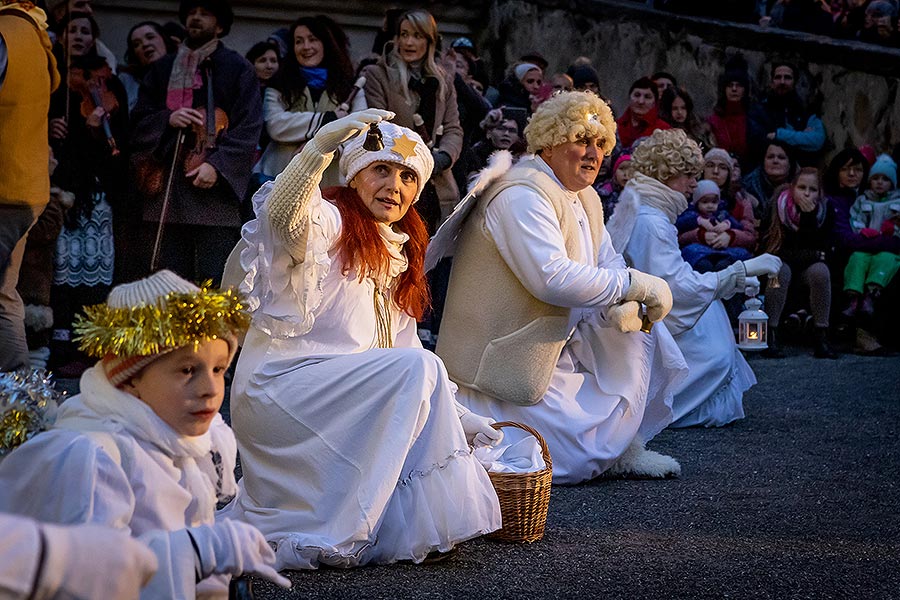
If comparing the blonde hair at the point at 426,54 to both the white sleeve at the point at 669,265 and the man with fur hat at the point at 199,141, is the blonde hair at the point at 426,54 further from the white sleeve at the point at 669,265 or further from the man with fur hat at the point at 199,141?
the white sleeve at the point at 669,265

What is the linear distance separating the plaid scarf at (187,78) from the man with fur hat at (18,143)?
1425 mm

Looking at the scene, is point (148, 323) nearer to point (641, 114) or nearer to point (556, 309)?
point (556, 309)

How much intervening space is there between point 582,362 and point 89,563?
4167 mm

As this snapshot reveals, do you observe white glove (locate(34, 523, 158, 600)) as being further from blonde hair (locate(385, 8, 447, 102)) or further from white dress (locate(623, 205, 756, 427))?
blonde hair (locate(385, 8, 447, 102))

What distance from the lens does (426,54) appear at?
770 centimetres

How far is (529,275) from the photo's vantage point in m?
5.34

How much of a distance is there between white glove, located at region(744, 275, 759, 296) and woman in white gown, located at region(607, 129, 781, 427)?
0.10ft

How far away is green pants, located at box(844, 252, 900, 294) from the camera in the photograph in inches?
399

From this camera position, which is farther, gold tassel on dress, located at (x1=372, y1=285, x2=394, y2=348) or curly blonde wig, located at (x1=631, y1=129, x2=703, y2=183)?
curly blonde wig, located at (x1=631, y1=129, x2=703, y2=183)

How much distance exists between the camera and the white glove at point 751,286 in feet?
21.4

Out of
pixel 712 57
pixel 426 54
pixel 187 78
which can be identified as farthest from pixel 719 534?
pixel 712 57

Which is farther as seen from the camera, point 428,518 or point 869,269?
point 869,269

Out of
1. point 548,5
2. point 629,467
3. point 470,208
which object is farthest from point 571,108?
point 548,5

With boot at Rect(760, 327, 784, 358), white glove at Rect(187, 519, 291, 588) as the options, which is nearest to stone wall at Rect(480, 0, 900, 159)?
boot at Rect(760, 327, 784, 358)
